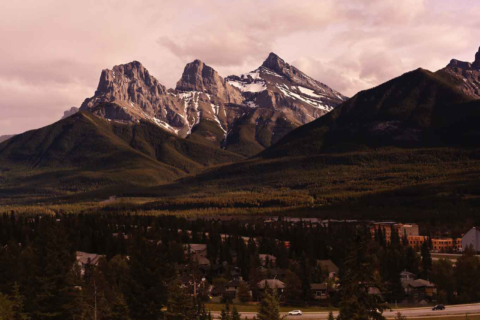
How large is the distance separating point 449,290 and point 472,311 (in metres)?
22.6

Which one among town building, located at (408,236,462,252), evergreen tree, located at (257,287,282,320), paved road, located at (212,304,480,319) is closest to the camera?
evergreen tree, located at (257,287,282,320)

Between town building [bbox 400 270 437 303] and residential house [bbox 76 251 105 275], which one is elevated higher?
residential house [bbox 76 251 105 275]

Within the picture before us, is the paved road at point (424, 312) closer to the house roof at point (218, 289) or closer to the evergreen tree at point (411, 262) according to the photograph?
the house roof at point (218, 289)

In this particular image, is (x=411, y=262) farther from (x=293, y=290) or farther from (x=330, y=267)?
(x=293, y=290)

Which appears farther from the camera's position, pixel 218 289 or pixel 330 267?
pixel 330 267

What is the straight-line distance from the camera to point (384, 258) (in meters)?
125

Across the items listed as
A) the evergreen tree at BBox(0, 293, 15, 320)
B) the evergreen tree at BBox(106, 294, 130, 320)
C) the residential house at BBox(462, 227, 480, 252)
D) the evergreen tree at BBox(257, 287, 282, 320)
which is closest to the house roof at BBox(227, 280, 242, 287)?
the evergreen tree at BBox(106, 294, 130, 320)

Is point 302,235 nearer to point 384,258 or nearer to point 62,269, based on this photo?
point 384,258

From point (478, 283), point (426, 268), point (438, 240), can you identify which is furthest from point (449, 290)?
point (438, 240)

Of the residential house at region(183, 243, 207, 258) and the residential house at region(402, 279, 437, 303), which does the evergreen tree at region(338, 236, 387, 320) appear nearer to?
the residential house at region(402, 279, 437, 303)

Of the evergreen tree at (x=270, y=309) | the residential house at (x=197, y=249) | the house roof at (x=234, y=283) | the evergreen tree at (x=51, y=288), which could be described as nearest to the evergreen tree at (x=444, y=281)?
the house roof at (x=234, y=283)

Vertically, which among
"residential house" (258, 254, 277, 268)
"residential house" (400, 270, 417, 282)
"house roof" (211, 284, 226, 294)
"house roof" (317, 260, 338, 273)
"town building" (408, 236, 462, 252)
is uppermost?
"town building" (408, 236, 462, 252)

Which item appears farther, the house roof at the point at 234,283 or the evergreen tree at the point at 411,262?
the evergreen tree at the point at 411,262

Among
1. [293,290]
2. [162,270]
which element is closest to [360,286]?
[162,270]
